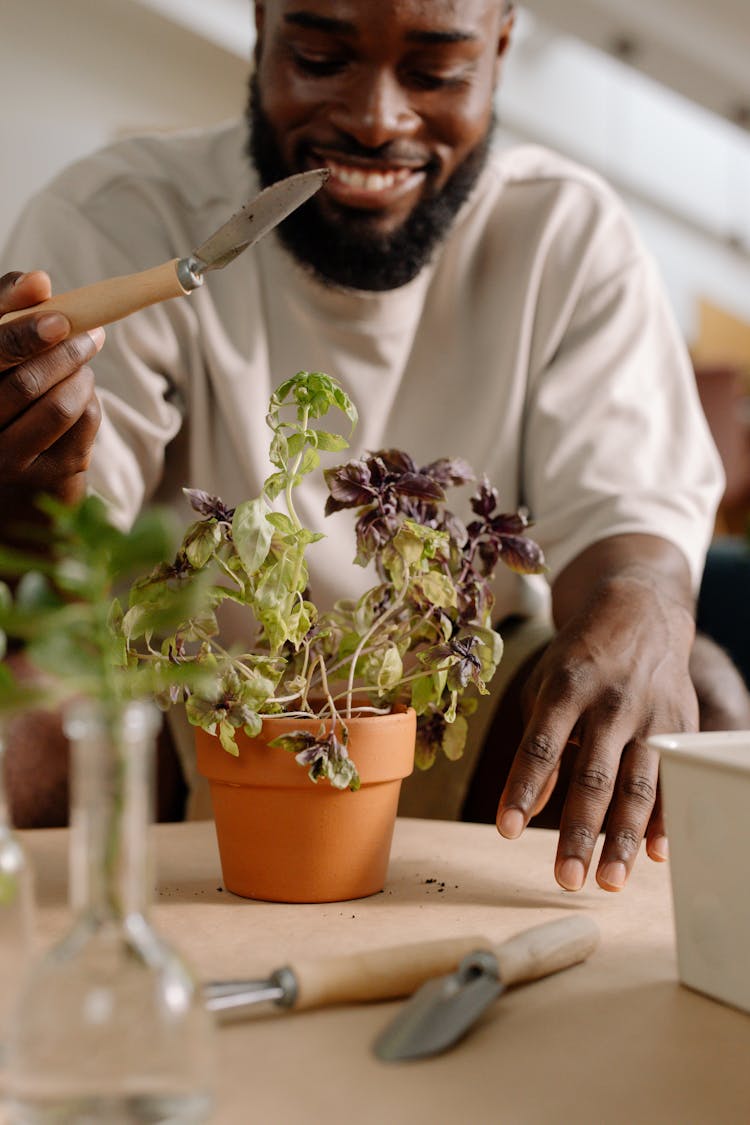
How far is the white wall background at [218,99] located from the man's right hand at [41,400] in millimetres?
3091

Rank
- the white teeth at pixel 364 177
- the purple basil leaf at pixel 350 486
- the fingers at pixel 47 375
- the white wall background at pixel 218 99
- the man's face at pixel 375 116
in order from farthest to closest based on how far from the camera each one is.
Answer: the white wall background at pixel 218 99 → the white teeth at pixel 364 177 → the man's face at pixel 375 116 → the fingers at pixel 47 375 → the purple basil leaf at pixel 350 486

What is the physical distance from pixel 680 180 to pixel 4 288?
18.9 feet

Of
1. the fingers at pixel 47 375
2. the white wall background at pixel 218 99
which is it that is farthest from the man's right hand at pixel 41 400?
the white wall background at pixel 218 99

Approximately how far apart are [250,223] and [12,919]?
526 millimetres

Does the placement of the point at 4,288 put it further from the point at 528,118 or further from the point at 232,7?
the point at 528,118

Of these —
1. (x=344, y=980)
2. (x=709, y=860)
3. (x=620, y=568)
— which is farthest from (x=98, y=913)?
(x=620, y=568)

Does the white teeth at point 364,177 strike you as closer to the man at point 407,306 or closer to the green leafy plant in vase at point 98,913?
the man at point 407,306

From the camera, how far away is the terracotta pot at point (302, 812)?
2.47 feet

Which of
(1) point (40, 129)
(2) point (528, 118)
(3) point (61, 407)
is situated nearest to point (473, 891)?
(3) point (61, 407)

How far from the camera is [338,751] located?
73cm

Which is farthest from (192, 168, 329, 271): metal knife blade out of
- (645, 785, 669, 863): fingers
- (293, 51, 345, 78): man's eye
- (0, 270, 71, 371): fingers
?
(293, 51, 345, 78): man's eye

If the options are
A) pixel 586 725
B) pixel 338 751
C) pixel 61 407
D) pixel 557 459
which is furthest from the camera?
pixel 557 459

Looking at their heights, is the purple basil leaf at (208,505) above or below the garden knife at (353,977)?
above

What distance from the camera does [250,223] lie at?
Result: 87cm
